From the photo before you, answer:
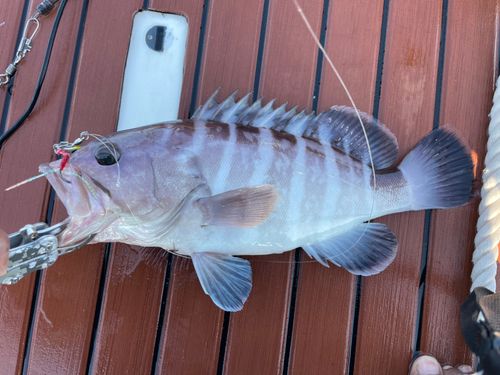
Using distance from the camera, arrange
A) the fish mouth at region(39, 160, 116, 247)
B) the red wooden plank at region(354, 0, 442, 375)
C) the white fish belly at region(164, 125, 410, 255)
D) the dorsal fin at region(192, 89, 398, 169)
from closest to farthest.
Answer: the fish mouth at region(39, 160, 116, 247), the white fish belly at region(164, 125, 410, 255), the dorsal fin at region(192, 89, 398, 169), the red wooden plank at region(354, 0, 442, 375)

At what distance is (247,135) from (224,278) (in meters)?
0.55

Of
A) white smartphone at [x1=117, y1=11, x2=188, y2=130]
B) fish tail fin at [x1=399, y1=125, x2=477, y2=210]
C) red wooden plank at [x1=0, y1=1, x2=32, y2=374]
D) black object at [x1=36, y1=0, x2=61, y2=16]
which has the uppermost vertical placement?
black object at [x1=36, y1=0, x2=61, y2=16]

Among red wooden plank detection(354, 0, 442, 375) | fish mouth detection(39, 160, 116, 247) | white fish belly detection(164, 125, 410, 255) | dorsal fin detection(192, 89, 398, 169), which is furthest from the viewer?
red wooden plank detection(354, 0, 442, 375)

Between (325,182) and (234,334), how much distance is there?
753 millimetres

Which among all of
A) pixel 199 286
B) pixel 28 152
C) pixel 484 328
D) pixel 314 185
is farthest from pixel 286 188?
pixel 28 152

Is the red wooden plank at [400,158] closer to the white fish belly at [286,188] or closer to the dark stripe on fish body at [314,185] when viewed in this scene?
the white fish belly at [286,188]

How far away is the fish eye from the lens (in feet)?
3.43

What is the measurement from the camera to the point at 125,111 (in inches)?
54.9

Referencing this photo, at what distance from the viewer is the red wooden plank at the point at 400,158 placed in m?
1.38

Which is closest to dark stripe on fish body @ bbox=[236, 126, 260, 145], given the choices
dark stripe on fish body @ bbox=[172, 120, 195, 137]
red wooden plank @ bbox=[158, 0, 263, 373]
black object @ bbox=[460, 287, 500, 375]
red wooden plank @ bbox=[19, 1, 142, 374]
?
dark stripe on fish body @ bbox=[172, 120, 195, 137]

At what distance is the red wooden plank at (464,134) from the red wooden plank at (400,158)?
2.8 inches

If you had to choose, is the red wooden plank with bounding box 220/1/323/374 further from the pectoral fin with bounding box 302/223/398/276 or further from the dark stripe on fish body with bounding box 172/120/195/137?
the dark stripe on fish body with bounding box 172/120/195/137

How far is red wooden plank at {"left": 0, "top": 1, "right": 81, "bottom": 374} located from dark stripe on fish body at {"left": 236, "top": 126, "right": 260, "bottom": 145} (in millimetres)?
843

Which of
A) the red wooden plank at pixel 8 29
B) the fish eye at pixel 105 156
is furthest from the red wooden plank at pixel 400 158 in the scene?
the red wooden plank at pixel 8 29
